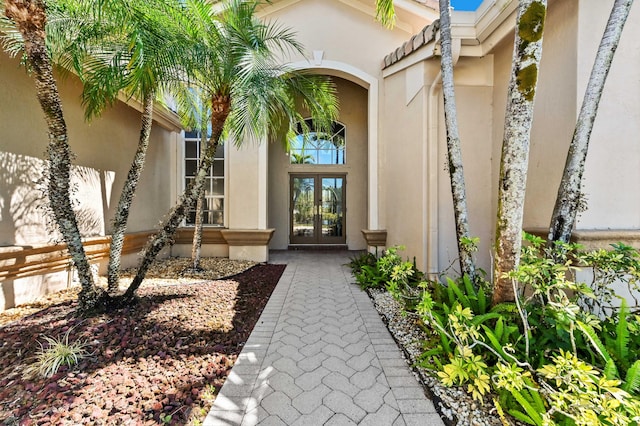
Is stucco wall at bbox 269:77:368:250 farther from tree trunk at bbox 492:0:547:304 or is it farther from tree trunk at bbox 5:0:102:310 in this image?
tree trunk at bbox 492:0:547:304


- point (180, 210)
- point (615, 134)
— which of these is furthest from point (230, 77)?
point (615, 134)

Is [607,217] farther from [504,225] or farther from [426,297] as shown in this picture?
[426,297]

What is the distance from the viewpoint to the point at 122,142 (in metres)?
6.80

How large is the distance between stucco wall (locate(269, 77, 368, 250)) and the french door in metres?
0.21

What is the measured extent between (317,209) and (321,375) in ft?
25.6

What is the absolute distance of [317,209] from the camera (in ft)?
33.9

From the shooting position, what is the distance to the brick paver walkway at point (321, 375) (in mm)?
2189

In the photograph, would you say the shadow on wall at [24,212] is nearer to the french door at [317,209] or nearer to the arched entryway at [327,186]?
the arched entryway at [327,186]

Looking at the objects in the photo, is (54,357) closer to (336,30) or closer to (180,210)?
(180,210)

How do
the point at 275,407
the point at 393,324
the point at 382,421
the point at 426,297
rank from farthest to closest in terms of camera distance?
the point at 393,324 < the point at 426,297 < the point at 275,407 < the point at 382,421

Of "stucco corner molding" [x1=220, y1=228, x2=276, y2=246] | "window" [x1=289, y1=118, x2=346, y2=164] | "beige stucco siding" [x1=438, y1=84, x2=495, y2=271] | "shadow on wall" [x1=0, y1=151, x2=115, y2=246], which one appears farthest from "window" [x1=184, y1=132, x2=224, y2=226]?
"beige stucco siding" [x1=438, y1=84, x2=495, y2=271]

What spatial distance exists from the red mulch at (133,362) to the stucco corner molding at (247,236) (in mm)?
3139

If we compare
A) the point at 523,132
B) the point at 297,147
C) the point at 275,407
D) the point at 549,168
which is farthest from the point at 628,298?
the point at 297,147

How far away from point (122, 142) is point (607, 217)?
9191mm
